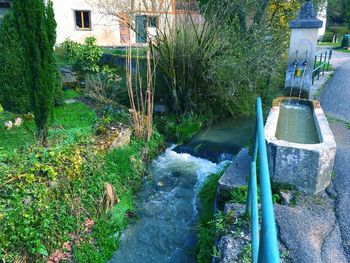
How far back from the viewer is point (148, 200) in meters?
5.94

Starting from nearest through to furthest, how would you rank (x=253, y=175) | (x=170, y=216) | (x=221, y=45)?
(x=253, y=175) → (x=170, y=216) → (x=221, y=45)

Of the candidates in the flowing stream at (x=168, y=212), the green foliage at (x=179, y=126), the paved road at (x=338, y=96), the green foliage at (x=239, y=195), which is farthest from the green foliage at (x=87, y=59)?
the green foliage at (x=239, y=195)

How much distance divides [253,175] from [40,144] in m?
4.08

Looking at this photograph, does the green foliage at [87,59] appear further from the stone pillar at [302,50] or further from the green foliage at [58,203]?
the stone pillar at [302,50]

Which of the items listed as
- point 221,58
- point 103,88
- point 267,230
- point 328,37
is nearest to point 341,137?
point 221,58

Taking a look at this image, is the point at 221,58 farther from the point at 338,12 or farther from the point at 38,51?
the point at 338,12

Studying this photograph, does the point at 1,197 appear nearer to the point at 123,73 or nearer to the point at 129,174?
the point at 129,174

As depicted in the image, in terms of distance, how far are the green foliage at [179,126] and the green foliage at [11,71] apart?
368cm

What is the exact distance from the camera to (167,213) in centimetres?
556

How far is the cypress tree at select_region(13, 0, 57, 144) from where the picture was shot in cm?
497

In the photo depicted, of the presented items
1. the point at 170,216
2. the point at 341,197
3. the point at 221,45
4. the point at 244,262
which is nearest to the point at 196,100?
the point at 221,45

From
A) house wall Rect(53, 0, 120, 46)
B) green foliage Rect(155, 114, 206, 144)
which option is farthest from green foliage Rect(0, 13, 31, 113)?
house wall Rect(53, 0, 120, 46)

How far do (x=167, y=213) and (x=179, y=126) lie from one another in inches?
148

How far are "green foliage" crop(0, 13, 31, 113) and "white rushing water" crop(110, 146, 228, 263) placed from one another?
3.44 meters
